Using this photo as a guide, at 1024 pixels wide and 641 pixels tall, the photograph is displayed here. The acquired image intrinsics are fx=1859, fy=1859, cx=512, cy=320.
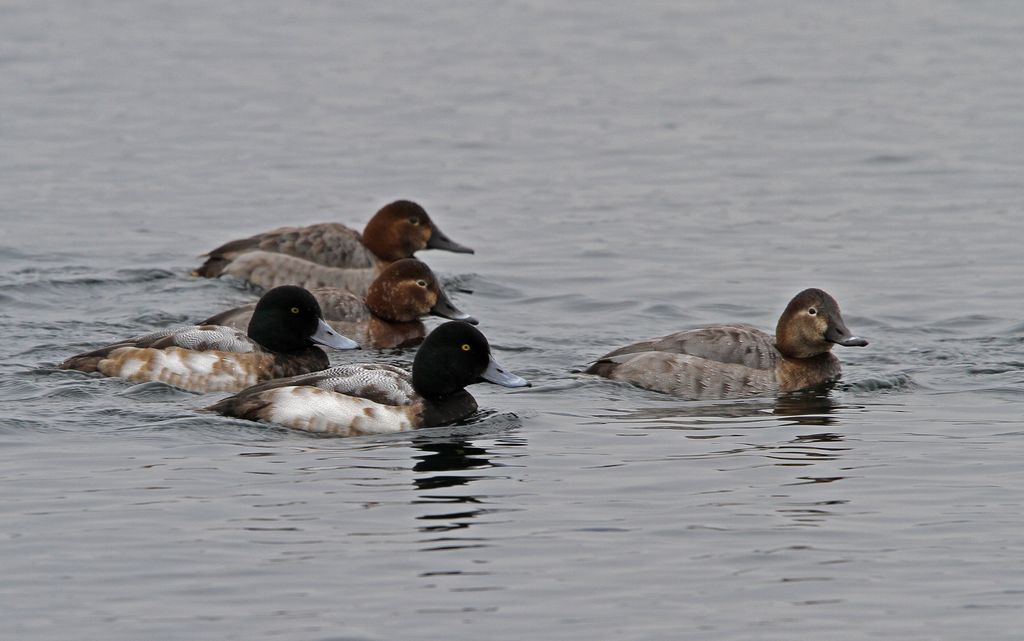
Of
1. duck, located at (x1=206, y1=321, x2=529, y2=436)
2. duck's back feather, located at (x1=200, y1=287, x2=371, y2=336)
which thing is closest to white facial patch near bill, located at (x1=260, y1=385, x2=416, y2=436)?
duck, located at (x1=206, y1=321, x2=529, y2=436)

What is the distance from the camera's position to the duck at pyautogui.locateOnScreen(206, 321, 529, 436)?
12.0 meters

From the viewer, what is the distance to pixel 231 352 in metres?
13.6

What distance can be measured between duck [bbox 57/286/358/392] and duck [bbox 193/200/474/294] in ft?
11.7

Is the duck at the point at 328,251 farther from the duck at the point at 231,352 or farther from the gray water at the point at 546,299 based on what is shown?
the duck at the point at 231,352

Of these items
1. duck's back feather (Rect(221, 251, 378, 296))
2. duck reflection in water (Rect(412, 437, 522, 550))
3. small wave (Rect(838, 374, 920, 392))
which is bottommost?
duck reflection in water (Rect(412, 437, 522, 550))

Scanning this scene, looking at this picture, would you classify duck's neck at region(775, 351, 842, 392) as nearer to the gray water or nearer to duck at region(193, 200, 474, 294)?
the gray water

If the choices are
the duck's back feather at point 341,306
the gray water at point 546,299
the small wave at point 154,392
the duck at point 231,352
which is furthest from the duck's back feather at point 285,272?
the small wave at point 154,392

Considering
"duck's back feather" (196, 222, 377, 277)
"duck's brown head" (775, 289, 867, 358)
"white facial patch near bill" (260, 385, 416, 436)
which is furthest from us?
"duck's back feather" (196, 222, 377, 277)

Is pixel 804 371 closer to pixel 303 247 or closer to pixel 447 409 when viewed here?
pixel 447 409

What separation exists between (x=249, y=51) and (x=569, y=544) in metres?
20.2

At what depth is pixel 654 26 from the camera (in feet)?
98.9

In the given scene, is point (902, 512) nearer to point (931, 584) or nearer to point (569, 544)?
point (931, 584)

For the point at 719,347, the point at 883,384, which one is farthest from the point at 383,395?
the point at 883,384

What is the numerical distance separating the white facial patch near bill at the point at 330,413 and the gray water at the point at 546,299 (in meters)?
0.20
